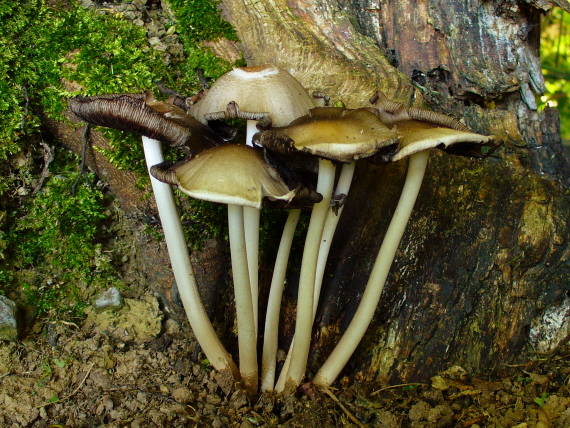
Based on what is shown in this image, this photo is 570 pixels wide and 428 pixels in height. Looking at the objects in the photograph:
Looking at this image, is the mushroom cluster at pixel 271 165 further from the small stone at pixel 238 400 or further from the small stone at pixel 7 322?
the small stone at pixel 7 322

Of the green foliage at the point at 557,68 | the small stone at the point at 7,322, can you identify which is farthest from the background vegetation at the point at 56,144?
the green foliage at the point at 557,68

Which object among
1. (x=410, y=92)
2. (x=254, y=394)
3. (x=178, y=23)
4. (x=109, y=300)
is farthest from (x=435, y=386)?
(x=178, y=23)

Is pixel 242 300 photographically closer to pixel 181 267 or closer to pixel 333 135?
pixel 181 267

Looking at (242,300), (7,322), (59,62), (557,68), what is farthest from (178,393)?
(557,68)

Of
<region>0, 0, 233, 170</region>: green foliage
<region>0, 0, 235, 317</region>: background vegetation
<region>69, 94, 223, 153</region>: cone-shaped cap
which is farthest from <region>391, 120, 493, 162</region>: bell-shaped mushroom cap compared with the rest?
<region>0, 0, 233, 170</region>: green foliage

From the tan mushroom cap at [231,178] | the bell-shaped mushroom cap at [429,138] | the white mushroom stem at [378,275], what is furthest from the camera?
the white mushroom stem at [378,275]
